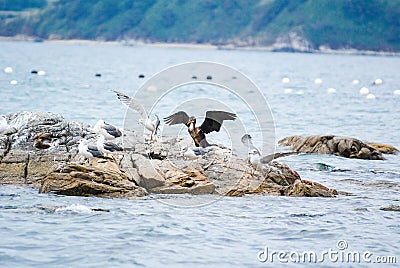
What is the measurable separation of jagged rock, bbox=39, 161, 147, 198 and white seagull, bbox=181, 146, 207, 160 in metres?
1.90

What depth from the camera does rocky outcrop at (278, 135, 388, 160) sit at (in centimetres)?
2178

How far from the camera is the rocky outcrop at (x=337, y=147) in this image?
21.8m

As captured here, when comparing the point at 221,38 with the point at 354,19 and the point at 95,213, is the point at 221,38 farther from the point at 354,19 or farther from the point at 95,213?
the point at 95,213

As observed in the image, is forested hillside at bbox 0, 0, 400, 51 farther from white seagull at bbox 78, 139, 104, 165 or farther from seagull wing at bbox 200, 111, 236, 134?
white seagull at bbox 78, 139, 104, 165

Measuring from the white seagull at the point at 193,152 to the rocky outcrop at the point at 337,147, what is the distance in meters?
6.27

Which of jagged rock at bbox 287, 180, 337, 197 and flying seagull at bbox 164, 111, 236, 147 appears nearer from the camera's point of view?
jagged rock at bbox 287, 180, 337, 197

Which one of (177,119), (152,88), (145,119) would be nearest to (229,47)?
(152,88)

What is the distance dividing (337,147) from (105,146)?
9.13m

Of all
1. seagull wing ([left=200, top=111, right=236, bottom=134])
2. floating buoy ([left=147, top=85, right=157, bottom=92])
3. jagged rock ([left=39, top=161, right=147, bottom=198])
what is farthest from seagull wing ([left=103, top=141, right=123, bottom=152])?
floating buoy ([left=147, top=85, right=157, bottom=92])

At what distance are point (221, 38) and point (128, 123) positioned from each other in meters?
155

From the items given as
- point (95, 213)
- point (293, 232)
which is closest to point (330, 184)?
point (293, 232)

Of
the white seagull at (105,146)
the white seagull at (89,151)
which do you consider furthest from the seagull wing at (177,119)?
the white seagull at (89,151)

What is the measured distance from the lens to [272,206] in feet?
47.7

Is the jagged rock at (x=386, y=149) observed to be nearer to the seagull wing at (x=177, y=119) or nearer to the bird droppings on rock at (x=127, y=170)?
the bird droppings on rock at (x=127, y=170)
